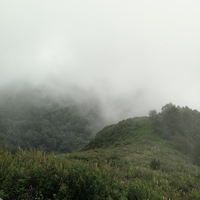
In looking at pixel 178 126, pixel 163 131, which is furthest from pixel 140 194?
pixel 178 126

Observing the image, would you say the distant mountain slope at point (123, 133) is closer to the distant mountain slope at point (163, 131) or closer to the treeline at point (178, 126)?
the distant mountain slope at point (163, 131)

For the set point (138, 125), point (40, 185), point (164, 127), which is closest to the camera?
point (40, 185)

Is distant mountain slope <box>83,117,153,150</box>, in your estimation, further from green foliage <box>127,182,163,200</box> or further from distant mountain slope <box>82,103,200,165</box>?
green foliage <box>127,182,163,200</box>

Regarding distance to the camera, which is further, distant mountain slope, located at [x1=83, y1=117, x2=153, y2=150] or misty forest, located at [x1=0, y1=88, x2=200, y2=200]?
distant mountain slope, located at [x1=83, y1=117, x2=153, y2=150]

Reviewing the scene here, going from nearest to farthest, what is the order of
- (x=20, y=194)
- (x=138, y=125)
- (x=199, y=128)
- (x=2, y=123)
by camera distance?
1. (x=20, y=194)
2. (x=199, y=128)
3. (x=138, y=125)
4. (x=2, y=123)

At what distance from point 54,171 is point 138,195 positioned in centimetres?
234

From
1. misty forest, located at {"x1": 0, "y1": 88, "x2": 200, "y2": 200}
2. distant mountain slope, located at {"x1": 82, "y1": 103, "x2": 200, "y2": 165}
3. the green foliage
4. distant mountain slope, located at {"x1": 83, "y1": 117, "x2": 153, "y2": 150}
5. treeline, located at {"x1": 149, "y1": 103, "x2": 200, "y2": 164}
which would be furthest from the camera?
distant mountain slope, located at {"x1": 83, "y1": 117, "x2": 153, "y2": 150}

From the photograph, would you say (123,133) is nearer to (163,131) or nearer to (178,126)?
(163,131)

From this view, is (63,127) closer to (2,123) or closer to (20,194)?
(2,123)

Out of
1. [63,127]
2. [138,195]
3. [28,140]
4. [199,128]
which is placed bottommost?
[138,195]

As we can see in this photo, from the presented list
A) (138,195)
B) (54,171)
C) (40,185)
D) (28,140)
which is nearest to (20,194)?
(40,185)

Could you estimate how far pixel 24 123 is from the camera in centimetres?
18012

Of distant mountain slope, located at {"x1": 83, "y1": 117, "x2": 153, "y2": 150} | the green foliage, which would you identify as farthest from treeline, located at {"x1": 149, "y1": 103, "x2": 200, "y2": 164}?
the green foliage

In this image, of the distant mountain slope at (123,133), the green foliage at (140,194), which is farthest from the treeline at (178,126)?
the green foliage at (140,194)
